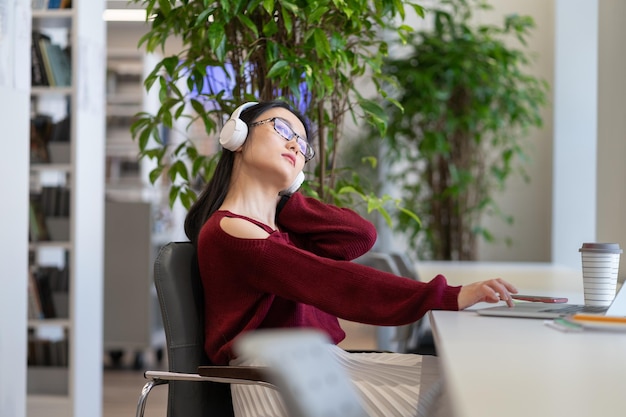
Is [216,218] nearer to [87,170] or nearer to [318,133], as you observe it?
[318,133]


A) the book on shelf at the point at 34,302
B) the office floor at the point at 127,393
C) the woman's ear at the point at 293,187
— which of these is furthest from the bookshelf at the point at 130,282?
the woman's ear at the point at 293,187

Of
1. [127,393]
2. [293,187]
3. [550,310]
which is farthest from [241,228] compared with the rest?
[127,393]

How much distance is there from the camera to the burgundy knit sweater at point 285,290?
1.74 meters

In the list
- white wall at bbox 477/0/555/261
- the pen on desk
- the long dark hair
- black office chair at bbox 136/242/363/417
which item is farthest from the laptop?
white wall at bbox 477/0/555/261

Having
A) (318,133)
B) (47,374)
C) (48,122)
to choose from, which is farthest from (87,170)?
(318,133)

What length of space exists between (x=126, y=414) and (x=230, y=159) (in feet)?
9.25

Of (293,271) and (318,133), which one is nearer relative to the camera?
(293,271)

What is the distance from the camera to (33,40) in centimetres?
440

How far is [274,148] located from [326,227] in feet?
0.77

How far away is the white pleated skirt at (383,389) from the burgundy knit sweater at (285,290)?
0.10 metres

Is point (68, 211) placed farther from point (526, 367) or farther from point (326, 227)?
point (526, 367)

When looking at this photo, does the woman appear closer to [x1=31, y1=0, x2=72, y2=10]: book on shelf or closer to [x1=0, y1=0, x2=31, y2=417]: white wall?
[x1=0, y1=0, x2=31, y2=417]: white wall

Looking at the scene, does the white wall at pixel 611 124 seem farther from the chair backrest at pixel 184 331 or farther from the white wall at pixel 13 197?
the white wall at pixel 13 197

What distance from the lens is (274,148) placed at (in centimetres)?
203
